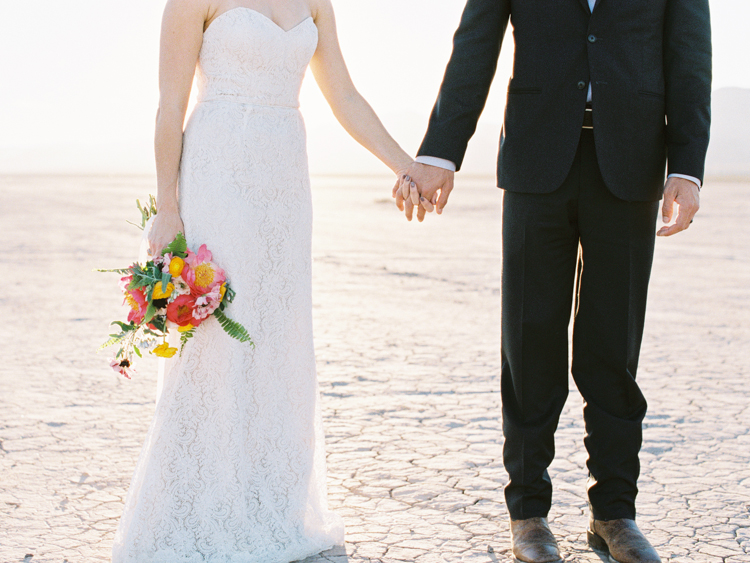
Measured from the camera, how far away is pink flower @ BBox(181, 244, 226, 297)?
254cm

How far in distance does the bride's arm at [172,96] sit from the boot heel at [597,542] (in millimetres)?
1704

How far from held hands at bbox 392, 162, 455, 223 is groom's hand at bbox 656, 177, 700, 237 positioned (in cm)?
69

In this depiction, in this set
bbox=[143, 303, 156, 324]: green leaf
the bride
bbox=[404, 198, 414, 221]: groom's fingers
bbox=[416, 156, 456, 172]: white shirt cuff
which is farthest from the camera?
bbox=[404, 198, 414, 221]: groom's fingers

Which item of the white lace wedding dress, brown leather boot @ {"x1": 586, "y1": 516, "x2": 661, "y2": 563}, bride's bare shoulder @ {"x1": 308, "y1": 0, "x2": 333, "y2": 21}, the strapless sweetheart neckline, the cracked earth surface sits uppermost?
bride's bare shoulder @ {"x1": 308, "y1": 0, "x2": 333, "y2": 21}

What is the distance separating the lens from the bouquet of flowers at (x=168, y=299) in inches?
99.0

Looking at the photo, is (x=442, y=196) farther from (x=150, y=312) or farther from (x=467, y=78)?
(x=150, y=312)

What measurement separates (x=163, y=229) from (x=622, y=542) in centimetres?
177

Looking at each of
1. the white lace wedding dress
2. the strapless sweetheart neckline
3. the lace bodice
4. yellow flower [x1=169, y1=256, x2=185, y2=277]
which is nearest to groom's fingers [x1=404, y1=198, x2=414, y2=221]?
the white lace wedding dress

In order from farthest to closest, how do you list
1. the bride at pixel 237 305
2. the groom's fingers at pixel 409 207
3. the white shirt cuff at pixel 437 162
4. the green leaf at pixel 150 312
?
the groom's fingers at pixel 409 207 < the white shirt cuff at pixel 437 162 < the bride at pixel 237 305 < the green leaf at pixel 150 312

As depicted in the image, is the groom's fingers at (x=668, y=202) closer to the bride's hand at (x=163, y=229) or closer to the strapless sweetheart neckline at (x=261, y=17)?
the strapless sweetheart neckline at (x=261, y=17)

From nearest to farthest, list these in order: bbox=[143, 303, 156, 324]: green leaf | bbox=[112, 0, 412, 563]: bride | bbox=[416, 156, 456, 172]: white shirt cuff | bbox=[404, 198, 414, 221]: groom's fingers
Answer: bbox=[143, 303, 156, 324]: green leaf
bbox=[112, 0, 412, 563]: bride
bbox=[416, 156, 456, 172]: white shirt cuff
bbox=[404, 198, 414, 221]: groom's fingers

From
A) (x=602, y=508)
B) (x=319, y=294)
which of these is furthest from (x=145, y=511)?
(x=319, y=294)

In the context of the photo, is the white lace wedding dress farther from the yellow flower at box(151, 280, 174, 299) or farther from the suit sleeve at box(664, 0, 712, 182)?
the suit sleeve at box(664, 0, 712, 182)

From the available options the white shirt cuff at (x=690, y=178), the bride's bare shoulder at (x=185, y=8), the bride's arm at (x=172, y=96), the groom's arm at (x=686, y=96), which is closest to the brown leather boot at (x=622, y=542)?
the groom's arm at (x=686, y=96)
